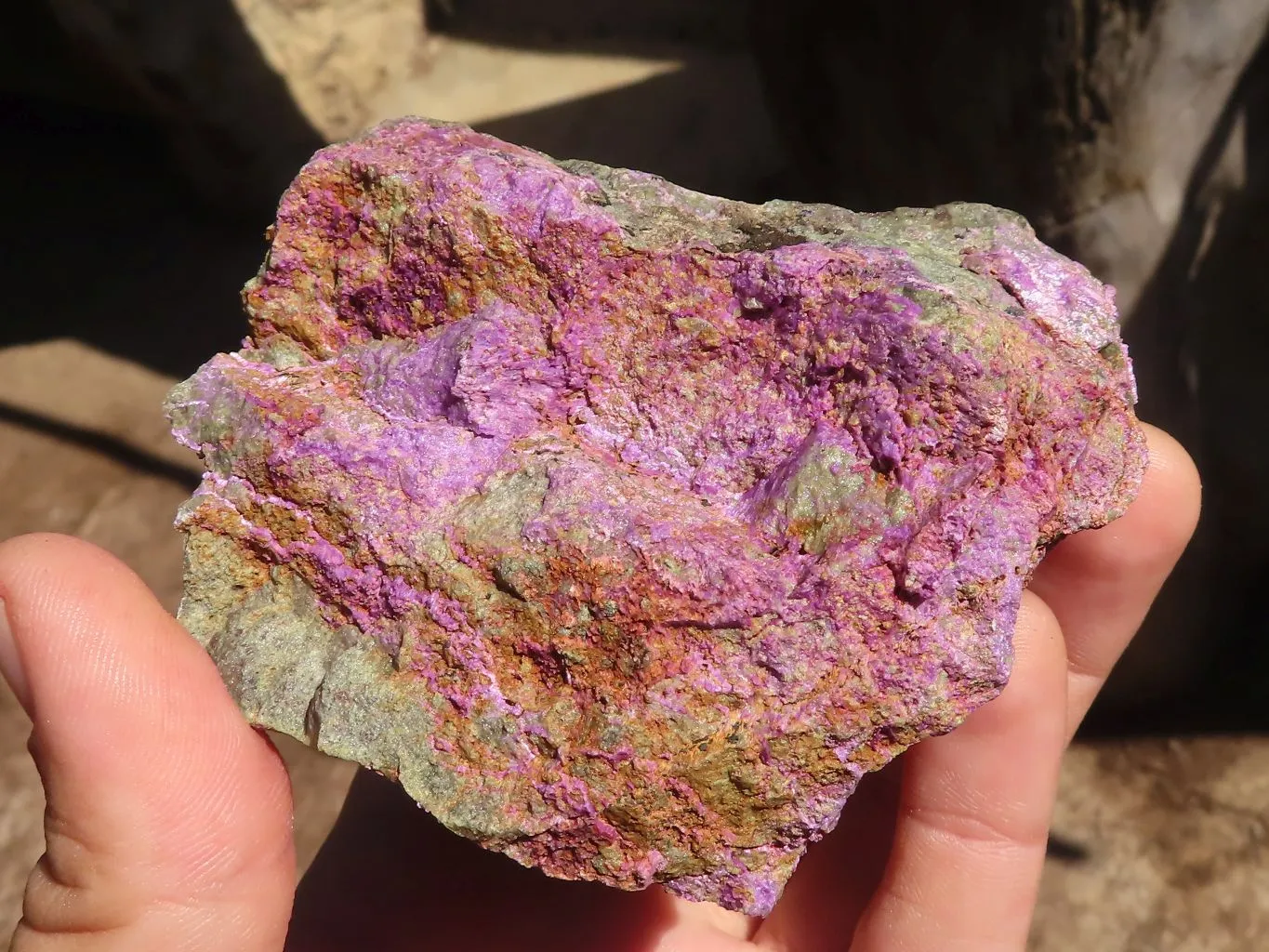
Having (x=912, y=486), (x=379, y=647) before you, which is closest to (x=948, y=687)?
(x=912, y=486)

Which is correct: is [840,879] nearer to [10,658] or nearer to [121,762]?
[121,762]

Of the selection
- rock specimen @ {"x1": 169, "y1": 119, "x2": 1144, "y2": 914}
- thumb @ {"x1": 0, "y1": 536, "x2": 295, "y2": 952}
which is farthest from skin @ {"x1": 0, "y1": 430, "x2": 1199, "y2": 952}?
rock specimen @ {"x1": 169, "y1": 119, "x2": 1144, "y2": 914}

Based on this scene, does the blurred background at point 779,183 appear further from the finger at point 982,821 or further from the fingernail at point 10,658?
the fingernail at point 10,658

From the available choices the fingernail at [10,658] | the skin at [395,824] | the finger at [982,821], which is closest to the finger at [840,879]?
the skin at [395,824]

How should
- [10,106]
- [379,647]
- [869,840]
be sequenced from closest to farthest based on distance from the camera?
[379,647]
[869,840]
[10,106]

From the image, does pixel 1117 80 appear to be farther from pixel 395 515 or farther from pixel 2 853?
pixel 2 853

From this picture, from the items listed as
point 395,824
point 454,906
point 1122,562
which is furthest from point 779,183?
point 454,906

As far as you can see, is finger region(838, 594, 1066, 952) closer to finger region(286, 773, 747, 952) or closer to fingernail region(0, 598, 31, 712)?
finger region(286, 773, 747, 952)
